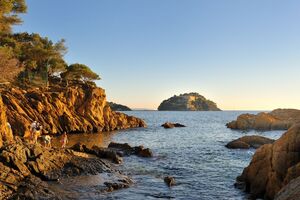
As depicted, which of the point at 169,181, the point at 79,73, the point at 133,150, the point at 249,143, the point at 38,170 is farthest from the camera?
the point at 79,73

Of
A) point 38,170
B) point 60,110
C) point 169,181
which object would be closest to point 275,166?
point 169,181

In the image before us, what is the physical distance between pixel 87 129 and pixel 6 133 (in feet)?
137

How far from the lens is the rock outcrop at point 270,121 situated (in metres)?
106

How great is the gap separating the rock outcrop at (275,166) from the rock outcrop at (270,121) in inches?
3340

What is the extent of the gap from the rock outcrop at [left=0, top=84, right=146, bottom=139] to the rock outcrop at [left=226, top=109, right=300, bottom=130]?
144ft

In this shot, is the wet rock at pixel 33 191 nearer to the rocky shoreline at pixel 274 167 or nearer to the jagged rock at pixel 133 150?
the rocky shoreline at pixel 274 167

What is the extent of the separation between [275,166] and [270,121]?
90.5 meters

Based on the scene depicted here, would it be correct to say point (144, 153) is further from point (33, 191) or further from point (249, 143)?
point (33, 191)

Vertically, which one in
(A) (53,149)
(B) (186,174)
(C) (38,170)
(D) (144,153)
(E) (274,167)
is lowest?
(B) (186,174)

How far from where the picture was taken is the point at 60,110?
6944cm

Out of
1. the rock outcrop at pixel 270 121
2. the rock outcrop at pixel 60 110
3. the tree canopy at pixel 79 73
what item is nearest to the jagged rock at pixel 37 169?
the rock outcrop at pixel 60 110

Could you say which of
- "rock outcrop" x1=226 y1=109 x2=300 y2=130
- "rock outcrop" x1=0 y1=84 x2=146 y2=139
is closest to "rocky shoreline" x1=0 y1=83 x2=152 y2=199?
"rock outcrop" x1=0 y1=84 x2=146 y2=139

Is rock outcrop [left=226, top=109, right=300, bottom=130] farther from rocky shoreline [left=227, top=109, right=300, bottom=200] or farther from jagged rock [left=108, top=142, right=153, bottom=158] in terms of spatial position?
rocky shoreline [left=227, top=109, right=300, bottom=200]

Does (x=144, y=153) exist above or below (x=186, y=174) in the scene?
above
